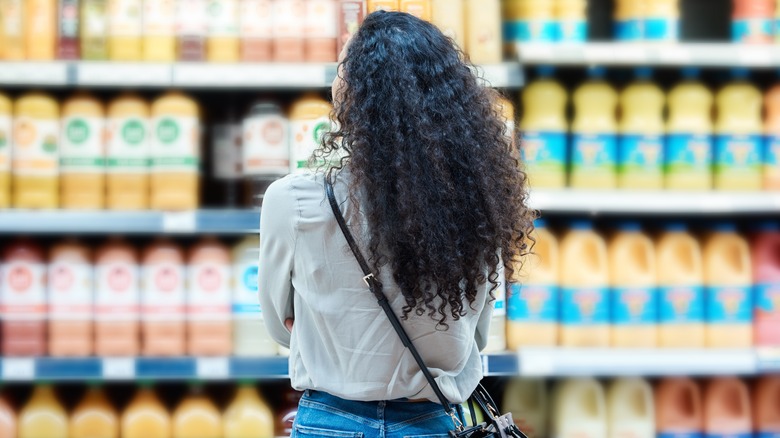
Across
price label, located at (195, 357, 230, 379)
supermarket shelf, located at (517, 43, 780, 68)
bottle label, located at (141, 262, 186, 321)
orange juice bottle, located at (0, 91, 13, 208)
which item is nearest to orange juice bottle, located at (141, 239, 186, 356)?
bottle label, located at (141, 262, 186, 321)

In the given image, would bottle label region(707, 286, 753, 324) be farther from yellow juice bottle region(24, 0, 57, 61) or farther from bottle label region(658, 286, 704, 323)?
yellow juice bottle region(24, 0, 57, 61)

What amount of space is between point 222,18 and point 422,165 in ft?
4.44

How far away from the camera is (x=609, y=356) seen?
2.30m

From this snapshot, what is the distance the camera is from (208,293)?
2.30 meters

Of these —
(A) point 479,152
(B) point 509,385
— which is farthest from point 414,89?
(B) point 509,385

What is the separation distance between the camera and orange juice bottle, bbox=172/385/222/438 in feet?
7.52

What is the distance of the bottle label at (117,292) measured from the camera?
2281 mm

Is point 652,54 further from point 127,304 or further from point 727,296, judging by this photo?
point 127,304

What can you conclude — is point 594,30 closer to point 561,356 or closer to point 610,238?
point 610,238

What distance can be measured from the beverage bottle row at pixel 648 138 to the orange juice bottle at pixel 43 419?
1.54 metres

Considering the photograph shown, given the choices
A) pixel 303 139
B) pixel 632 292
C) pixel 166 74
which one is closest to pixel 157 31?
pixel 166 74

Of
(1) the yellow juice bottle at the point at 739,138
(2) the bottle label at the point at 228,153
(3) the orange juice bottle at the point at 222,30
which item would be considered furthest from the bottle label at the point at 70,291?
(1) the yellow juice bottle at the point at 739,138

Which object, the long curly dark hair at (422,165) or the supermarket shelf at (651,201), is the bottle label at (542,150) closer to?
the supermarket shelf at (651,201)

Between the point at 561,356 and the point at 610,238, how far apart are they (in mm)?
430
